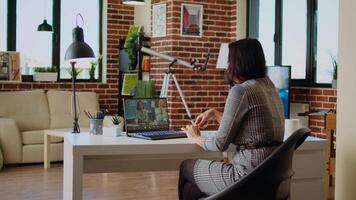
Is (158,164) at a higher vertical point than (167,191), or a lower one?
higher

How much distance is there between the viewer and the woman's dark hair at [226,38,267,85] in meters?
2.77

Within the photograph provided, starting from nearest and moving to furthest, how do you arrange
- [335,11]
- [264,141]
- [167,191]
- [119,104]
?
[264,141], [167,191], [335,11], [119,104]

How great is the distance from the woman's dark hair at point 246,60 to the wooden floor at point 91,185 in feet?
8.15

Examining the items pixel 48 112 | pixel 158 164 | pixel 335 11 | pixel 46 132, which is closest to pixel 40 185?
pixel 46 132

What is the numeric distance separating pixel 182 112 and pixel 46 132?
175 centimetres

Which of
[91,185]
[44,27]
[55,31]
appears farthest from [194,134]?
[55,31]

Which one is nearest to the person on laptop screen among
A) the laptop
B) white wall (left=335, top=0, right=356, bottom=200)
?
the laptop

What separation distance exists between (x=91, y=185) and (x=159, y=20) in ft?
8.81

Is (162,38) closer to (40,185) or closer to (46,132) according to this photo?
(46,132)

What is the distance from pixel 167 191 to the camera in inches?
211

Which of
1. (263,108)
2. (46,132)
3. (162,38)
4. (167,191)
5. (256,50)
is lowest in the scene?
(167,191)

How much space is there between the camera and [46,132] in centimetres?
652

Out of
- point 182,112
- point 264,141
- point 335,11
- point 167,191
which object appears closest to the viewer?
point 264,141

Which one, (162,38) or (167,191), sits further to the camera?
(162,38)
